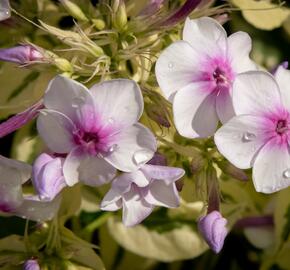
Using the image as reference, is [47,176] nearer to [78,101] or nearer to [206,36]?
[78,101]

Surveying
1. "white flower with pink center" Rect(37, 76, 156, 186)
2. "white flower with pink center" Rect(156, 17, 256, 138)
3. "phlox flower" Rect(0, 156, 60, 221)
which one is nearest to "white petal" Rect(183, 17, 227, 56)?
"white flower with pink center" Rect(156, 17, 256, 138)

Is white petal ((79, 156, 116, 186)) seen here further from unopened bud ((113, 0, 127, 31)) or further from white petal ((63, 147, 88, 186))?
unopened bud ((113, 0, 127, 31))

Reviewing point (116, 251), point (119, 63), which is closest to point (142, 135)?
point (119, 63)

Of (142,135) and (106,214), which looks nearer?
(142,135)

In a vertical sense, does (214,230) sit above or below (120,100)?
below

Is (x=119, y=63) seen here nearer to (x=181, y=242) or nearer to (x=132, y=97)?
(x=132, y=97)

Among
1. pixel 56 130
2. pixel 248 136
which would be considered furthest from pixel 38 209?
pixel 248 136
